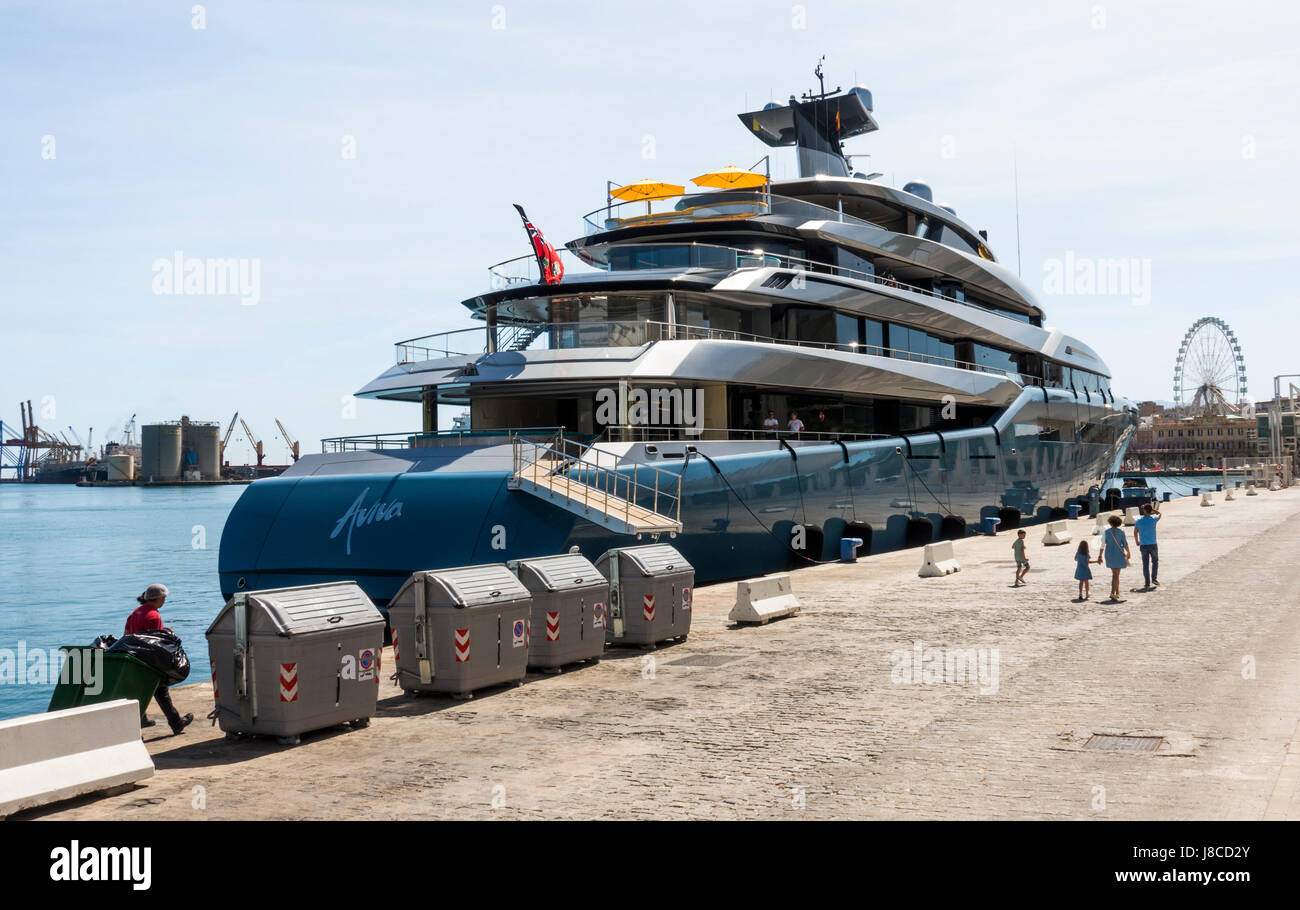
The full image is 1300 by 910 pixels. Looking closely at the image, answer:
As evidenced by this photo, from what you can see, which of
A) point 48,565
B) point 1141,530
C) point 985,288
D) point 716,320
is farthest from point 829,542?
point 48,565

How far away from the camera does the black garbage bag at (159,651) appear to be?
30.4 ft

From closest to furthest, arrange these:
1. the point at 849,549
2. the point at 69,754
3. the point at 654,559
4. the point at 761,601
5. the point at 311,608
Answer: the point at 69,754 < the point at 311,608 < the point at 654,559 < the point at 761,601 < the point at 849,549

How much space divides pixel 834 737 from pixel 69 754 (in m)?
5.95

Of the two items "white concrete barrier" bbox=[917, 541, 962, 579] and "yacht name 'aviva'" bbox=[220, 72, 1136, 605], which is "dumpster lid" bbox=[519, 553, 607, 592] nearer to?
"yacht name 'aviva'" bbox=[220, 72, 1136, 605]

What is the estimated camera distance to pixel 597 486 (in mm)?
19703

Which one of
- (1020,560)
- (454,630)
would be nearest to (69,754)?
(454,630)

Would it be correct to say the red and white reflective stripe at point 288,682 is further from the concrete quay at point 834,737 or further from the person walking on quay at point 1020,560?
the person walking on quay at point 1020,560

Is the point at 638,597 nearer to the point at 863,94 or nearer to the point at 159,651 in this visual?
the point at 159,651

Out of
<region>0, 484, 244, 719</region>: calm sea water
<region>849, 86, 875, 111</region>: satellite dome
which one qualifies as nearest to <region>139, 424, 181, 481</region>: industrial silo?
<region>0, 484, 244, 719</region>: calm sea water

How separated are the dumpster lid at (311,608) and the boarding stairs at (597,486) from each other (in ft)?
25.5

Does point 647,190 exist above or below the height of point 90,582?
above

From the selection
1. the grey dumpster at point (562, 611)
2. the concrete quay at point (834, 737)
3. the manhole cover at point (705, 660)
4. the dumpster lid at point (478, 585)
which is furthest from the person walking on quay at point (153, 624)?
the manhole cover at point (705, 660)

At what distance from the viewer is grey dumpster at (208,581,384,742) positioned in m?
9.20
